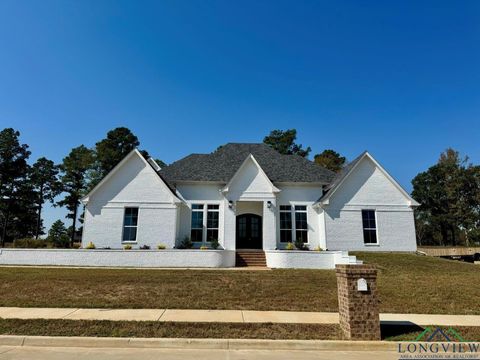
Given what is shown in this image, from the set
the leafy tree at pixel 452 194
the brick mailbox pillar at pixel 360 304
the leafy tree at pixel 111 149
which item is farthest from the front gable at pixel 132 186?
the leafy tree at pixel 452 194

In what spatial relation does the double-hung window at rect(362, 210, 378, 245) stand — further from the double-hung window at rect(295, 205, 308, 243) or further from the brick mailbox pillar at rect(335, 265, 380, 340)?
the brick mailbox pillar at rect(335, 265, 380, 340)

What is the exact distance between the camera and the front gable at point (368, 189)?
21.9m

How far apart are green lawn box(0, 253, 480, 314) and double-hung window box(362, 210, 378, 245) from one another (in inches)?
241

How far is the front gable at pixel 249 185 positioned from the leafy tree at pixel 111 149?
26990mm

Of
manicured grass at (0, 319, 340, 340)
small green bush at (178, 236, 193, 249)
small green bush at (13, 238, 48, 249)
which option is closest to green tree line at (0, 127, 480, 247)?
small green bush at (13, 238, 48, 249)

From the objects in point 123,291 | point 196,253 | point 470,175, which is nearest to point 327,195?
point 196,253

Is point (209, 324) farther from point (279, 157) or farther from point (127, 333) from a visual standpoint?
point (279, 157)

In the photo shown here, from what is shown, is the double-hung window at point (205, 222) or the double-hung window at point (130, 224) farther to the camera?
the double-hung window at point (205, 222)

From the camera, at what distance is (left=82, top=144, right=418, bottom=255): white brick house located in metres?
20.8

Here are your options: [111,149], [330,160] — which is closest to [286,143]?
[330,160]

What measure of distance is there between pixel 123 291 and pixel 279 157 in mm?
17301

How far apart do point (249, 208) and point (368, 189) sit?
27.0 ft

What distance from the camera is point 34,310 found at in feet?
28.9

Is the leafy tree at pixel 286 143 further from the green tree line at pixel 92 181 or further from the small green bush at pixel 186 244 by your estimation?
the small green bush at pixel 186 244
